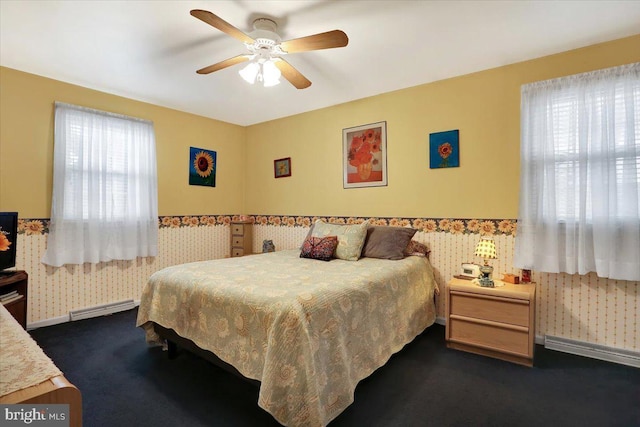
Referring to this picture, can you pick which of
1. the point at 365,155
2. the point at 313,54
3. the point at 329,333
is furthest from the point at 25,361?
the point at 365,155

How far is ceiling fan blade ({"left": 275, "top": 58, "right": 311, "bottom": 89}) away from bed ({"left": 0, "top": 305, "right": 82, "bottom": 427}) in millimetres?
2199

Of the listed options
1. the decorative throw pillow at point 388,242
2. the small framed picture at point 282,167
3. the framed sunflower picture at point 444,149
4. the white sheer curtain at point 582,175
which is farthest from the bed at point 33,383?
the small framed picture at point 282,167

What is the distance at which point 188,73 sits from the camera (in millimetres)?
3074

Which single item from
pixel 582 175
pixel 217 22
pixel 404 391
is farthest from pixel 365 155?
pixel 404 391

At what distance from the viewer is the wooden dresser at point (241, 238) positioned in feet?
15.0

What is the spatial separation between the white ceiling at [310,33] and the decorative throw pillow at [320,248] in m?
1.62

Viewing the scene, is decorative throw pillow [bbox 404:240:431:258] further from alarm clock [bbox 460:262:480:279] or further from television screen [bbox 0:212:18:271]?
television screen [bbox 0:212:18:271]

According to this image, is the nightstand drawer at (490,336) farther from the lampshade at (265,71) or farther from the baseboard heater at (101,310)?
the baseboard heater at (101,310)

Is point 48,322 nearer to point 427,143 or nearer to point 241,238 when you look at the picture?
point 241,238

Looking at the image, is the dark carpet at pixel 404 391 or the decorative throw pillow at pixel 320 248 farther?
the decorative throw pillow at pixel 320 248

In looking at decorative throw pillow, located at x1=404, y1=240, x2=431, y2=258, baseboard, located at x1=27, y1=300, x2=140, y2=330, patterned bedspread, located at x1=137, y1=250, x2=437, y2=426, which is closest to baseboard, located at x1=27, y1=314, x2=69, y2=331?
baseboard, located at x1=27, y1=300, x2=140, y2=330

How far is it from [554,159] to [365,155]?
1.81 metres

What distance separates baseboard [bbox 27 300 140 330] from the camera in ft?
10.3

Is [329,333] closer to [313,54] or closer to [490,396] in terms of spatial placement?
[490,396]
